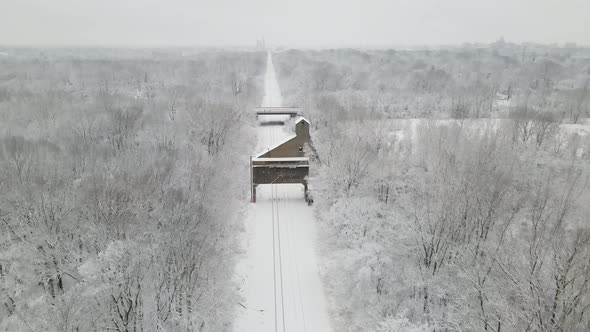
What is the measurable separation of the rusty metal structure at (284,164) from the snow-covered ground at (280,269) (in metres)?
1.98

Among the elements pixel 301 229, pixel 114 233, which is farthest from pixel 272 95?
pixel 114 233

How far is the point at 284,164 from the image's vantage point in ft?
96.8

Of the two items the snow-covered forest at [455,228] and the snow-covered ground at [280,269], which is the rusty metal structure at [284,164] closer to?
the snow-covered forest at [455,228]

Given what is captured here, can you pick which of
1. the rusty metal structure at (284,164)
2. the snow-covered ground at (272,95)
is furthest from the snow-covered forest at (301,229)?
the snow-covered ground at (272,95)

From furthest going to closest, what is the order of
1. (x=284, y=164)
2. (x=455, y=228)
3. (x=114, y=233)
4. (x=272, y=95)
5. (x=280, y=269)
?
(x=272, y=95)
(x=284, y=164)
(x=280, y=269)
(x=455, y=228)
(x=114, y=233)

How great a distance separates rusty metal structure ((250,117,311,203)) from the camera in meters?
29.4

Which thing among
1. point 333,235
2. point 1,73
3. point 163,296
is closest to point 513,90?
point 333,235

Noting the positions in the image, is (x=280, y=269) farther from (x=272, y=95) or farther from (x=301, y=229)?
(x=272, y=95)

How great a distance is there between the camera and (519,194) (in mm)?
22625

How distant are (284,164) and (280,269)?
31.6ft

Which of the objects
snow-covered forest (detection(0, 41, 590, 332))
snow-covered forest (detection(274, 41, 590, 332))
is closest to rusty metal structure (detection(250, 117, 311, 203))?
snow-covered forest (detection(0, 41, 590, 332))

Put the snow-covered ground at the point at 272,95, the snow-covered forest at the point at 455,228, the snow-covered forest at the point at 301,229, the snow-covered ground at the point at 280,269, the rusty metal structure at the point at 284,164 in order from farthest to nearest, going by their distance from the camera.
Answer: the snow-covered ground at the point at 272,95 → the rusty metal structure at the point at 284,164 → the snow-covered ground at the point at 280,269 → the snow-covered forest at the point at 301,229 → the snow-covered forest at the point at 455,228

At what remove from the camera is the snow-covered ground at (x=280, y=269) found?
18.3 meters

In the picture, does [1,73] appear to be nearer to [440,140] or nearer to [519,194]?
[440,140]
